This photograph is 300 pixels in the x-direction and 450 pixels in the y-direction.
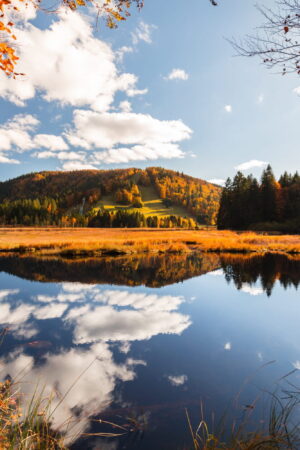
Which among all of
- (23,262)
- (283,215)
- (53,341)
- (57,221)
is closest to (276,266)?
(53,341)

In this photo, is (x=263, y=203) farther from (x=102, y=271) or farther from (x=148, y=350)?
(x=148, y=350)

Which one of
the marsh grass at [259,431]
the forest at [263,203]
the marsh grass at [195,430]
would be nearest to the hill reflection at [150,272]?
the marsh grass at [259,431]

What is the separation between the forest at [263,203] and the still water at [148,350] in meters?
56.4

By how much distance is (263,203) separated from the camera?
66.9 m

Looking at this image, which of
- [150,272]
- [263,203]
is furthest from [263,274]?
[263,203]

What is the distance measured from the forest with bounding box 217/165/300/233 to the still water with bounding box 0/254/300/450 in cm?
5637

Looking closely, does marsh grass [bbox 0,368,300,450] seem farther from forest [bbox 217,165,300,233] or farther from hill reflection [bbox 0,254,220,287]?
forest [bbox 217,165,300,233]

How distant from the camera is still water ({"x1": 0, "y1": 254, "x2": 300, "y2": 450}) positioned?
3.87m

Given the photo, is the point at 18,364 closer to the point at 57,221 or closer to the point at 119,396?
the point at 119,396

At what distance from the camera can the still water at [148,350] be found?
3873mm

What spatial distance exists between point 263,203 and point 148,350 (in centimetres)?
7036

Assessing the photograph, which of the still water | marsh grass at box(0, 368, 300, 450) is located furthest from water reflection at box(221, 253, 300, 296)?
marsh grass at box(0, 368, 300, 450)

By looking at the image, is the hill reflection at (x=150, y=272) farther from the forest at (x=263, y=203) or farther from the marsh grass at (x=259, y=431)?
the forest at (x=263, y=203)

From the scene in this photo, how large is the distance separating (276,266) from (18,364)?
64.0 feet
